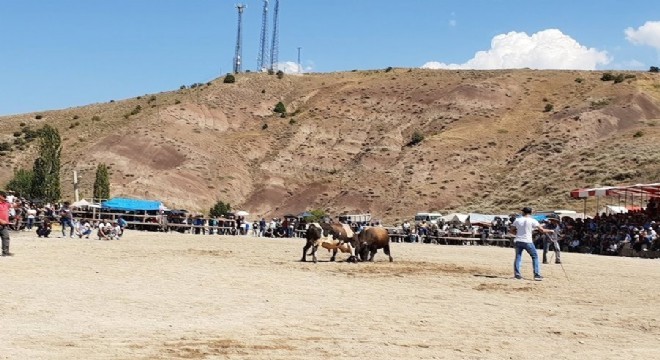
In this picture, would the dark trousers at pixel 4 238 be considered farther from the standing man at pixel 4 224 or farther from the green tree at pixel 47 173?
the green tree at pixel 47 173

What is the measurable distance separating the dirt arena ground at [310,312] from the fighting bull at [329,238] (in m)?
2.23

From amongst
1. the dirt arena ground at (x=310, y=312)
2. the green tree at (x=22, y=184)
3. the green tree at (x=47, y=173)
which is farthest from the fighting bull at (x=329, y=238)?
the green tree at (x=22, y=184)

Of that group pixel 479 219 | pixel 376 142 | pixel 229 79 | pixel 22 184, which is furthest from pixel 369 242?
pixel 229 79

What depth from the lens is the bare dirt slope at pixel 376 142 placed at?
88500 mm

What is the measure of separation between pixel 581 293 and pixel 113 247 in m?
18.9

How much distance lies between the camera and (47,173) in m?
68.4

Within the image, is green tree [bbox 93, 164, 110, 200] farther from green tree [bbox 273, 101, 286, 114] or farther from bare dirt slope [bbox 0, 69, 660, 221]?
green tree [bbox 273, 101, 286, 114]

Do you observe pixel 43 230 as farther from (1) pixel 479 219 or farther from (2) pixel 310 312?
(1) pixel 479 219

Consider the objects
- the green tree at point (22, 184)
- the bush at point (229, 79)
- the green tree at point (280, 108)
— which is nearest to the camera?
the green tree at point (22, 184)

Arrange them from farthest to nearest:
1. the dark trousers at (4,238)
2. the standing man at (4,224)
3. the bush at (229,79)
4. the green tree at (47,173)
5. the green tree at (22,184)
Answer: the bush at (229,79), the green tree at (22,184), the green tree at (47,173), the dark trousers at (4,238), the standing man at (4,224)

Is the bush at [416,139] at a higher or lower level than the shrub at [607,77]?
lower

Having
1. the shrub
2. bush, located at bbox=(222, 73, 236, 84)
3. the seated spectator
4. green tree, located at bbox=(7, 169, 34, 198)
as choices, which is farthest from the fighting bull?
bush, located at bbox=(222, 73, 236, 84)

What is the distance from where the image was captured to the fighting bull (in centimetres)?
2692

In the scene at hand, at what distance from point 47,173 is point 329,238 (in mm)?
46937
